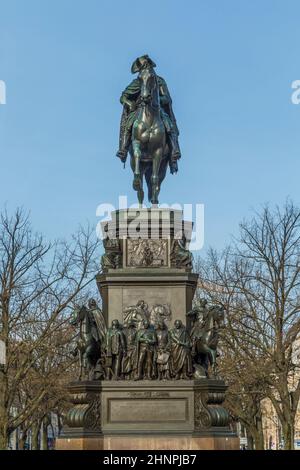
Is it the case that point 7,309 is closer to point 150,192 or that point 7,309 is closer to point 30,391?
point 30,391

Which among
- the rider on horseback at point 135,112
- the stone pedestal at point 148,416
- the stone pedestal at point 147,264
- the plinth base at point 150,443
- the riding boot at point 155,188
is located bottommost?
the plinth base at point 150,443

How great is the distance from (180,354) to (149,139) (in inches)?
208

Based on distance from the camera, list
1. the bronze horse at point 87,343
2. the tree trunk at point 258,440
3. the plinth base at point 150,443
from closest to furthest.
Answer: the plinth base at point 150,443
the bronze horse at point 87,343
the tree trunk at point 258,440

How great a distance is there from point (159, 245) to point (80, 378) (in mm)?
3314

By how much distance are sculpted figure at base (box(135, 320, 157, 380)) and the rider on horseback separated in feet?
15.6

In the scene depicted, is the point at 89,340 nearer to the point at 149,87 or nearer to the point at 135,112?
the point at 135,112

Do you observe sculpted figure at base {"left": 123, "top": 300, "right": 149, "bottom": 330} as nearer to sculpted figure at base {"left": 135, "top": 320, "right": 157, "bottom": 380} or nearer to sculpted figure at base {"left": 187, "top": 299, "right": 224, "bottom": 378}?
sculpted figure at base {"left": 135, "top": 320, "right": 157, "bottom": 380}

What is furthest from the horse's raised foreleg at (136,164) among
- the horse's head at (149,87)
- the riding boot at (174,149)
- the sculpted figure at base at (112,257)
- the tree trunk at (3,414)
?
the tree trunk at (3,414)

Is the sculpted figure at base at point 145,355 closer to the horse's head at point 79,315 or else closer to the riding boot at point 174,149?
the horse's head at point 79,315

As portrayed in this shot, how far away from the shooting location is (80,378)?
61.9ft

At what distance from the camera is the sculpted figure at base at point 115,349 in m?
18.4

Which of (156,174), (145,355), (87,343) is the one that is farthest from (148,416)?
(156,174)

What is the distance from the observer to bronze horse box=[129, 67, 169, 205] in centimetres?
2078
